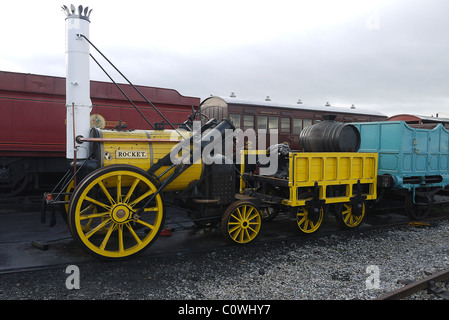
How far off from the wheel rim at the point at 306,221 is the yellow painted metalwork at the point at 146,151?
2.22 metres

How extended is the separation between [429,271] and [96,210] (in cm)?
518

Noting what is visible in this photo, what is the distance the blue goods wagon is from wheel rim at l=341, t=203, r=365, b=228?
0.91 m

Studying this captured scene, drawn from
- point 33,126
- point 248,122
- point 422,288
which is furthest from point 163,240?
point 248,122

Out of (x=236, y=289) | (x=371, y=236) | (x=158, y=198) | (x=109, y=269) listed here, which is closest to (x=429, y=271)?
(x=371, y=236)

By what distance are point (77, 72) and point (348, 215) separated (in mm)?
5930

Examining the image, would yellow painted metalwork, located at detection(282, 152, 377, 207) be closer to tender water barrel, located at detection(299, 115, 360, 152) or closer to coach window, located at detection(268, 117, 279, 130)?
tender water barrel, located at detection(299, 115, 360, 152)

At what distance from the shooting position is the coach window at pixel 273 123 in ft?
42.9

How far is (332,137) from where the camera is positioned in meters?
7.12

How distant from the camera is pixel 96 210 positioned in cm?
567

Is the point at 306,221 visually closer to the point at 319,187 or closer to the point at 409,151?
the point at 319,187

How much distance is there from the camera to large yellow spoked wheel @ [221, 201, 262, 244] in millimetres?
5836

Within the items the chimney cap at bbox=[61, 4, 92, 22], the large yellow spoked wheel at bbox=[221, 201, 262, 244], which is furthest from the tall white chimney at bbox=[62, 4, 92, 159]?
the large yellow spoked wheel at bbox=[221, 201, 262, 244]

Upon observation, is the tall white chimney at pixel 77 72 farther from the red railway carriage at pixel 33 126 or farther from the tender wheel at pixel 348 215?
the red railway carriage at pixel 33 126
